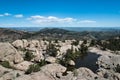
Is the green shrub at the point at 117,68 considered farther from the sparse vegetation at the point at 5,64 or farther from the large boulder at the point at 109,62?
the sparse vegetation at the point at 5,64

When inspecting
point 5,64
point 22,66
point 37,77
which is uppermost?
point 37,77

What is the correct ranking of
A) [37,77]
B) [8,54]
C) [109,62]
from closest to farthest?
[37,77], [8,54], [109,62]

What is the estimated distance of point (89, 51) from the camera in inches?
6225

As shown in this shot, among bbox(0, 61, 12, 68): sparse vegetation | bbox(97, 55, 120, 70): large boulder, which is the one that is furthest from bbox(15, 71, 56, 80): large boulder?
bbox(97, 55, 120, 70): large boulder

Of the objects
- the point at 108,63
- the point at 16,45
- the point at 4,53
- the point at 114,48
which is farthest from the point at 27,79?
the point at 114,48

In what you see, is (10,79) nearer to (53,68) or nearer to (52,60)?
(53,68)

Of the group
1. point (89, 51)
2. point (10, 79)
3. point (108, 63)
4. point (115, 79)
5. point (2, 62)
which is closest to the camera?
point (10, 79)

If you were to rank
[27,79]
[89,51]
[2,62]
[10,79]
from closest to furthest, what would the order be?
[27,79] < [10,79] < [2,62] < [89,51]

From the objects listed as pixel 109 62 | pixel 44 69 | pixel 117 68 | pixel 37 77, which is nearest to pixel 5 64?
pixel 44 69

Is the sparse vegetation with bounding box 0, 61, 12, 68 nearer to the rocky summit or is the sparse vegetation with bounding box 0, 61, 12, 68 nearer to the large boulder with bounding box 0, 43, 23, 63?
the rocky summit

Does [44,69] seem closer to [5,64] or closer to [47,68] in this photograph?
[47,68]

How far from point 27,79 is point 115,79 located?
36708 millimetres

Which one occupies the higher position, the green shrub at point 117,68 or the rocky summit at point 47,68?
the rocky summit at point 47,68

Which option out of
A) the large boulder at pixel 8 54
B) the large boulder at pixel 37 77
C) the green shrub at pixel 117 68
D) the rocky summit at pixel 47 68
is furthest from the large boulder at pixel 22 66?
the green shrub at pixel 117 68
